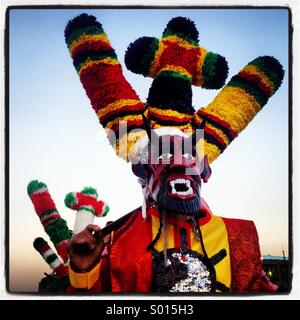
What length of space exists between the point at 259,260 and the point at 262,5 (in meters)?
0.81

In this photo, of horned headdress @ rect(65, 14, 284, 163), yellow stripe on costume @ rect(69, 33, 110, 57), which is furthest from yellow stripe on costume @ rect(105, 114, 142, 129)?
yellow stripe on costume @ rect(69, 33, 110, 57)

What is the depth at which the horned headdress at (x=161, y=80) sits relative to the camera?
2.00 meters

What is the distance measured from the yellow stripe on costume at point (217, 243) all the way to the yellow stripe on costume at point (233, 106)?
31 centimetres

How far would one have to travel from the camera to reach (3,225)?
1.97m

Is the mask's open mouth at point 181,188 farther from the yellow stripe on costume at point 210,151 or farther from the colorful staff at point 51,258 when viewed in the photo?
the colorful staff at point 51,258

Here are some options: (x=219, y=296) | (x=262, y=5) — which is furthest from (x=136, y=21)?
(x=219, y=296)

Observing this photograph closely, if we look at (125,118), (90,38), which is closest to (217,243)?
(125,118)

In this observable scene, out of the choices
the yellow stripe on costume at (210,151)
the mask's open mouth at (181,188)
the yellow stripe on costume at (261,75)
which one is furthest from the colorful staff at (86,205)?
the yellow stripe on costume at (261,75)

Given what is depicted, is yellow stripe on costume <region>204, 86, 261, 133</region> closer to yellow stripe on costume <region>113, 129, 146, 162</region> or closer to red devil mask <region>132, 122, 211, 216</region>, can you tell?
red devil mask <region>132, 122, 211, 216</region>

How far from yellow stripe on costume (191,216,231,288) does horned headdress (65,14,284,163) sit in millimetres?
209

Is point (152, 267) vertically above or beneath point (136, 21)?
beneath

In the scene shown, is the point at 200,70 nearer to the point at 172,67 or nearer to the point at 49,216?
the point at 172,67
